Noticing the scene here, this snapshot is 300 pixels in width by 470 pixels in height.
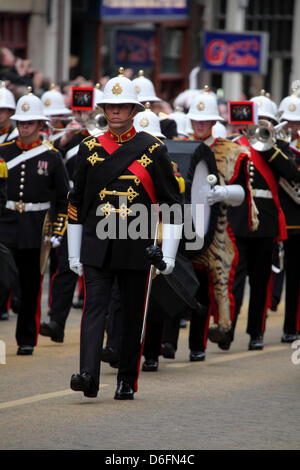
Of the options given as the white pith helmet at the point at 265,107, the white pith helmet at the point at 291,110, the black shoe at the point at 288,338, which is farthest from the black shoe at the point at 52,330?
the white pith helmet at the point at 291,110

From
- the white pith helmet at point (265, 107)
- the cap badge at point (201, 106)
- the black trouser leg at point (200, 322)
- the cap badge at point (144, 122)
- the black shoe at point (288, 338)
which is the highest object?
the cap badge at point (201, 106)

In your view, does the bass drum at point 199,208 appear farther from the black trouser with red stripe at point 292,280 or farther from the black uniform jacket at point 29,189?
the black trouser with red stripe at point 292,280

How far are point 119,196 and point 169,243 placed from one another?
0.45 meters

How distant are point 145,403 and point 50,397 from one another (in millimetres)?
623

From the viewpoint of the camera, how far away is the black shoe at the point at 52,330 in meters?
11.6

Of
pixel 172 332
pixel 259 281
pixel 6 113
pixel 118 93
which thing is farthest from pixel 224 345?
pixel 118 93

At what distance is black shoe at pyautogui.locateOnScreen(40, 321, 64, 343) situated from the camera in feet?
37.9

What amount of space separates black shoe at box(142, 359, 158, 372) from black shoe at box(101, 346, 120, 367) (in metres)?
0.34

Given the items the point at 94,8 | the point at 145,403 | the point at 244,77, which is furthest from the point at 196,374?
the point at 244,77

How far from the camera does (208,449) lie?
731 centimetres

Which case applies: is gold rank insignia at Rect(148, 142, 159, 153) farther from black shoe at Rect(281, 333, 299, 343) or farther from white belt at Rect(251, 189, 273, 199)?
black shoe at Rect(281, 333, 299, 343)

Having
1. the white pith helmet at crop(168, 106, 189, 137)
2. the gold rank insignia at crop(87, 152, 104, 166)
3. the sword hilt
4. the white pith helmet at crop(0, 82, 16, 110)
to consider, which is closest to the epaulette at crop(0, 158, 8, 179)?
the gold rank insignia at crop(87, 152, 104, 166)

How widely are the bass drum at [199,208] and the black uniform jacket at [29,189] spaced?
3.39 ft
